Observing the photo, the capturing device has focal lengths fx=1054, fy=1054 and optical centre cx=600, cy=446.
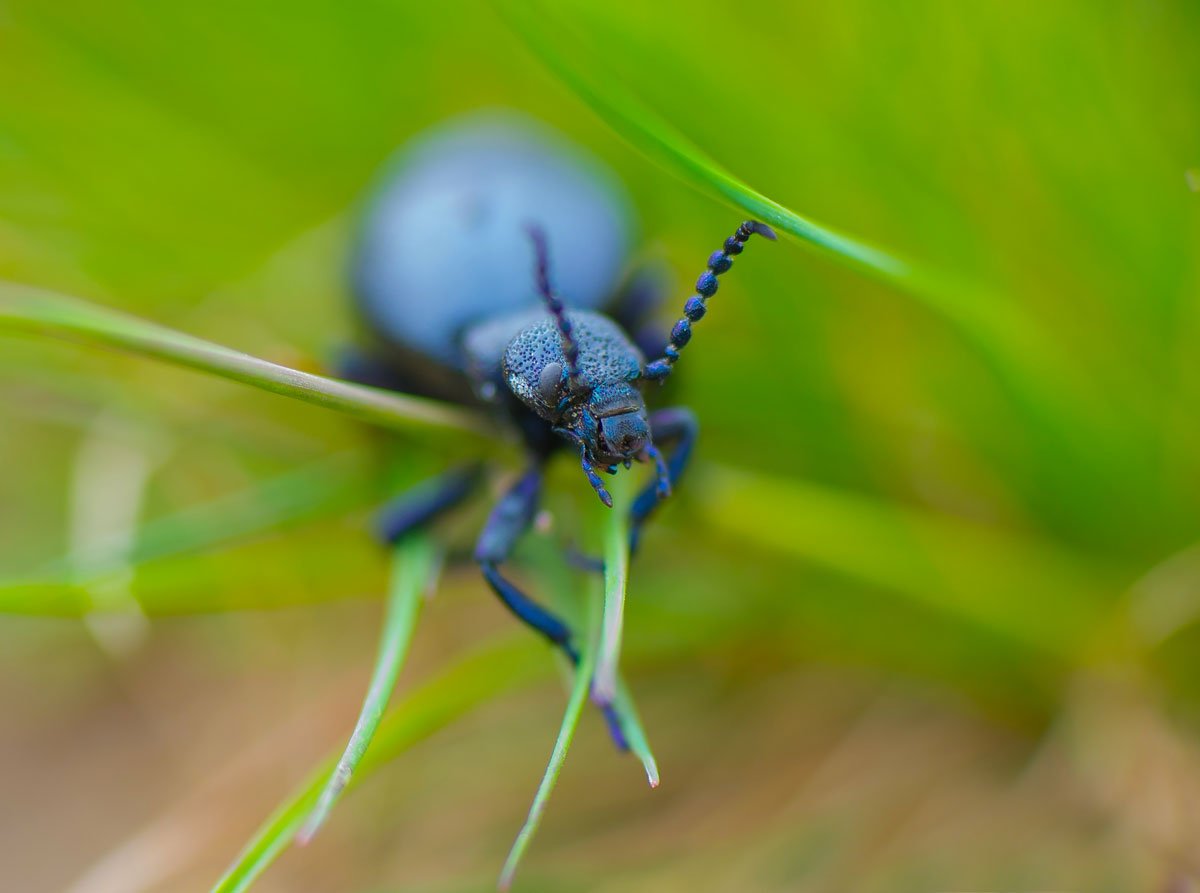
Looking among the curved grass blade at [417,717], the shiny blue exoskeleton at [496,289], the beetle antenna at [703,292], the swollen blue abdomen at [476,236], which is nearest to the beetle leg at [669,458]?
the shiny blue exoskeleton at [496,289]

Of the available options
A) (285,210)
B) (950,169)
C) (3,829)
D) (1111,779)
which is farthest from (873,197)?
(3,829)

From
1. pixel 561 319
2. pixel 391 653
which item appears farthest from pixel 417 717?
pixel 561 319

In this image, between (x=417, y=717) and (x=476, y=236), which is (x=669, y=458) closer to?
(x=417, y=717)

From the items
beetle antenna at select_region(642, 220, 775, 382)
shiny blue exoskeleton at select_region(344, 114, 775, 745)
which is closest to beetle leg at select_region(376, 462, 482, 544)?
shiny blue exoskeleton at select_region(344, 114, 775, 745)

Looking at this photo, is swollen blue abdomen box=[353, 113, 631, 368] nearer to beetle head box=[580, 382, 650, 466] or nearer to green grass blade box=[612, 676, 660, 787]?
beetle head box=[580, 382, 650, 466]

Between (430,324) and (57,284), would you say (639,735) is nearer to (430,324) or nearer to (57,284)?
(430,324)
